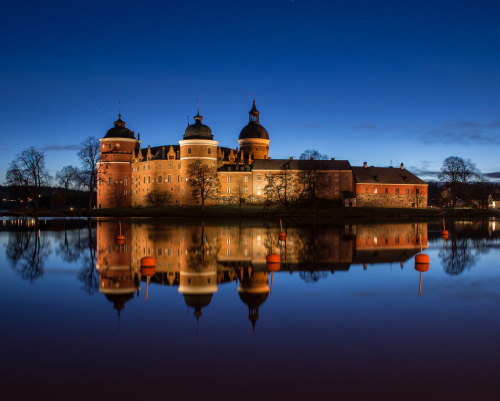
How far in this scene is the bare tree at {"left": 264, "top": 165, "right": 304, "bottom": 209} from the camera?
84938mm

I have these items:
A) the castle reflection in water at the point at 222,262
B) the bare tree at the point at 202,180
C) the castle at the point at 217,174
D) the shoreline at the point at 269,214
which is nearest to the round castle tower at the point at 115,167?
the castle at the point at 217,174

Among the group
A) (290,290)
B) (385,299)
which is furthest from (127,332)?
(385,299)

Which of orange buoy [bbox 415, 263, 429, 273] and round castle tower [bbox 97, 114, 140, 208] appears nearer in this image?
orange buoy [bbox 415, 263, 429, 273]

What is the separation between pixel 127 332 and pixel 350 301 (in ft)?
20.3

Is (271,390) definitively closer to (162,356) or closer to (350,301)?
(162,356)

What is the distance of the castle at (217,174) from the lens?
3511 inches

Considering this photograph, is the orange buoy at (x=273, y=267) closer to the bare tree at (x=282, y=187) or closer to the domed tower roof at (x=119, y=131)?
the bare tree at (x=282, y=187)

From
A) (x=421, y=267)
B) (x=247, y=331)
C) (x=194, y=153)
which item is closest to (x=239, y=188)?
(x=194, y=153)

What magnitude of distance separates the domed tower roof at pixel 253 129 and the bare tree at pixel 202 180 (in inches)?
871

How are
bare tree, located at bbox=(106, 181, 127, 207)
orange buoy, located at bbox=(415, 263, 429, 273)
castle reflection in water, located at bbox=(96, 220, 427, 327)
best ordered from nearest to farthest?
castle reflection in water, located at bbox=(96, 220, 427, 327), orange buoy, located at bbox=(415, 263, 429, 273), bare tree, located at bbox=(106, 181, 127, 207)

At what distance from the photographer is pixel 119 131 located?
99312 millimetres

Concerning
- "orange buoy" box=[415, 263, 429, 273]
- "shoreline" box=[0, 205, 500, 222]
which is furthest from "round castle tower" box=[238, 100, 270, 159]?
"orange buoy" box=[415, 263, 429, 273]

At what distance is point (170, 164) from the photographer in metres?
91.2

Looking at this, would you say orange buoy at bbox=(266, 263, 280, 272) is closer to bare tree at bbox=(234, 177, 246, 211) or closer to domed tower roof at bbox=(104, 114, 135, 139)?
bare tree at bbox=(234, 177, 246, 211)
